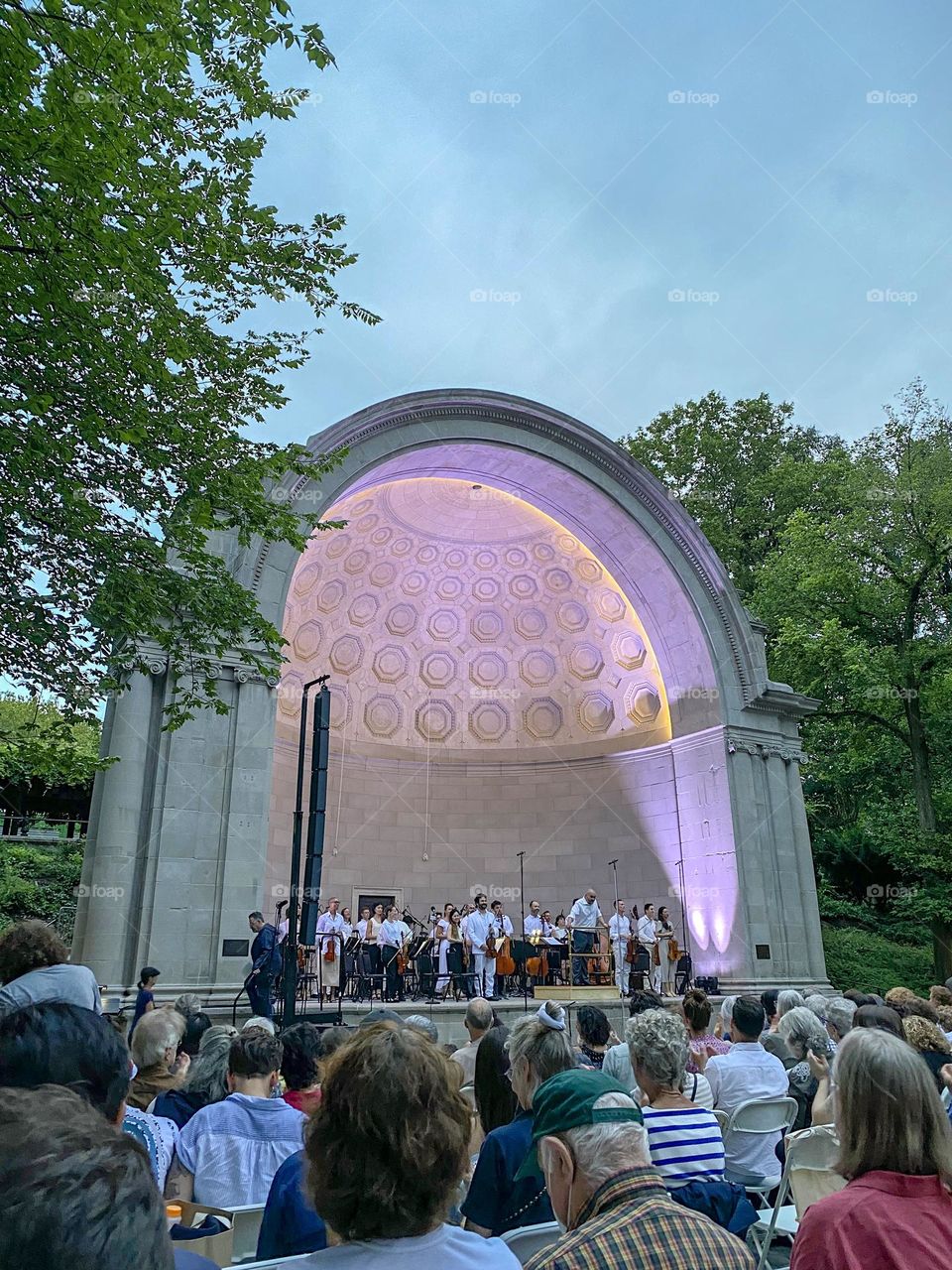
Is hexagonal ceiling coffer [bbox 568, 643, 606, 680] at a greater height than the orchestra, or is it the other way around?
hexagonal ceiling coffer [bbox 568, 643, 606, 680]

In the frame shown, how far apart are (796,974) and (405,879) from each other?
933 cm

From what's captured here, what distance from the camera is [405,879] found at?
886 inches

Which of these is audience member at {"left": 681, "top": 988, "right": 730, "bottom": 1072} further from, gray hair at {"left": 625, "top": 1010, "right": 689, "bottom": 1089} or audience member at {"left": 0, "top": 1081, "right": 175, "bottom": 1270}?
audience member at {"left": 0, "top": 1081, "right": 175, "bottom": 1270}

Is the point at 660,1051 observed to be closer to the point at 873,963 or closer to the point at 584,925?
the point at 584,925

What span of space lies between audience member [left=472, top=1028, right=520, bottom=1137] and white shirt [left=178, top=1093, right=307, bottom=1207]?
0.83 meters

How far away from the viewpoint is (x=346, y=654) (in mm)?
Answer: 22438

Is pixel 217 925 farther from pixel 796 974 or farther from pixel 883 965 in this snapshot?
pixel 883 965

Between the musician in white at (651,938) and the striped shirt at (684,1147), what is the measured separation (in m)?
15.9

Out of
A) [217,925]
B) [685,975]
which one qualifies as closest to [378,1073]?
[217,925]

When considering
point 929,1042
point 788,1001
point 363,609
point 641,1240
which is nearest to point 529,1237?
point 641,1240

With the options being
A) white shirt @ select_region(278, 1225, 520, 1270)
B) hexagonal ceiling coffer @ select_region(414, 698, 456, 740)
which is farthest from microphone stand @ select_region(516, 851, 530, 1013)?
white shirt @ select_region(278, 1225, 520, 1270)

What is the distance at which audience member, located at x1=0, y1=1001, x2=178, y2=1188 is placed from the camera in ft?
7.71

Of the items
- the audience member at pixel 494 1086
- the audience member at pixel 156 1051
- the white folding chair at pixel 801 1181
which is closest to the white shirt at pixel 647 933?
the white folding chair at pixel 801 1181

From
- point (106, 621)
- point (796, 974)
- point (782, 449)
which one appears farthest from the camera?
point (782, 449)
